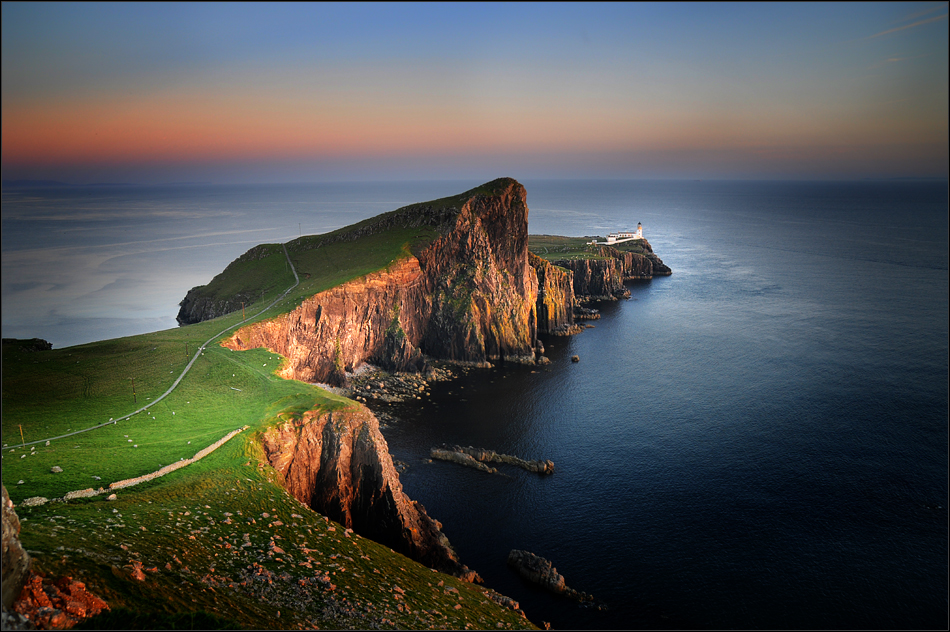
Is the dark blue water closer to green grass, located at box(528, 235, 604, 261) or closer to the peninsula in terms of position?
the peninsula

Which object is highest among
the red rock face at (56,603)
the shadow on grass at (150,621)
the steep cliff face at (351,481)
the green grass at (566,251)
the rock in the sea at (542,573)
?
the green grass at (566,251)

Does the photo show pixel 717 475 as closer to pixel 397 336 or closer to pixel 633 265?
pixel 397 336

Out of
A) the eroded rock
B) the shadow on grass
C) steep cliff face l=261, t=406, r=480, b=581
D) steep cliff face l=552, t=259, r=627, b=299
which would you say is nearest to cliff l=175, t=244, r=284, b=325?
steep cliff face l=261, t=406, r=480, b=581

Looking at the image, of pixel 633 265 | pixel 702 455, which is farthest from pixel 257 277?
pixel 633 265

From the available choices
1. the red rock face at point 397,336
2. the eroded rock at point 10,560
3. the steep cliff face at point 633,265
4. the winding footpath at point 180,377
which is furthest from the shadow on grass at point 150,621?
the steep cliff face at point 633,265

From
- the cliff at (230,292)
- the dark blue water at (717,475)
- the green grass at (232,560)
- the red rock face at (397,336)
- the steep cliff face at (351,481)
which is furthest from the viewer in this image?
the cliff at (230,292)

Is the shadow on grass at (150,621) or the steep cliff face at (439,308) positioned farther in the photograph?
the steep cliff face at (439,308)

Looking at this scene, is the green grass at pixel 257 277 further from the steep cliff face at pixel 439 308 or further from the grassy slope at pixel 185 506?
the grassy slope at pixel 185 506
